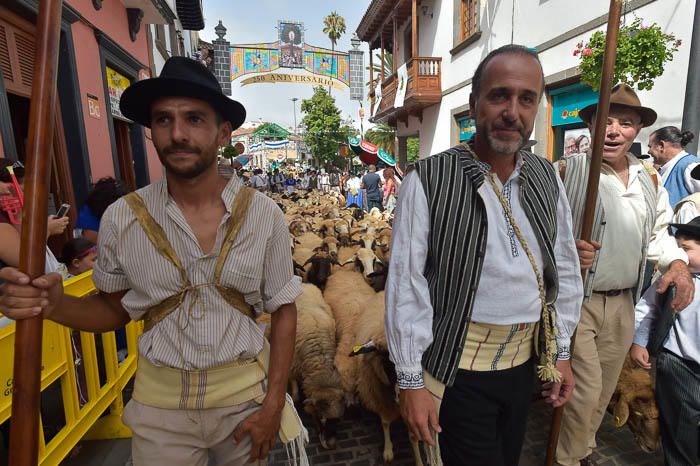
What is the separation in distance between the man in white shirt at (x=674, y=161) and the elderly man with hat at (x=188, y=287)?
4663mm

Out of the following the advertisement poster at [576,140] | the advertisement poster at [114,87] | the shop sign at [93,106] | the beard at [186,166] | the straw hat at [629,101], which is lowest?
the beard at [186,166]

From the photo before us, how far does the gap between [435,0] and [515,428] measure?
15.5m

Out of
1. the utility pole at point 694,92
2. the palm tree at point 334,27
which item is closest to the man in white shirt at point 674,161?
the utility pole at point 694,92

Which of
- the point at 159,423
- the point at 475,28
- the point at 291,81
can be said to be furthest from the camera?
the point at 291,81

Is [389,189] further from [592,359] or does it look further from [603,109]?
[603,109]

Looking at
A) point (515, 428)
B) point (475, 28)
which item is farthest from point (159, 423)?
point (475, 28)

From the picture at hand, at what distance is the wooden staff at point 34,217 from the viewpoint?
111cm

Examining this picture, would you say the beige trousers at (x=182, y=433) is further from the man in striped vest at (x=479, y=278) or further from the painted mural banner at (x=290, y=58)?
A: the painted mural banner at (x=290, y=58)

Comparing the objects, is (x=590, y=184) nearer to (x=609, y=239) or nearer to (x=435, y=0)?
(x=609, y=239)

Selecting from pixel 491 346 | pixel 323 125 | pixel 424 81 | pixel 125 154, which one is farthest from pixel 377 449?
pixel 323 125

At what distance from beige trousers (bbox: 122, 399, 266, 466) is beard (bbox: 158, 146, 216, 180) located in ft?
2.83

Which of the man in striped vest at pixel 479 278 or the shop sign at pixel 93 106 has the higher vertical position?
the shop sign at pixel 93 106

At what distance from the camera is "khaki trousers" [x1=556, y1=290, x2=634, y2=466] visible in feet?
8.18

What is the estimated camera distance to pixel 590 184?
206cm
